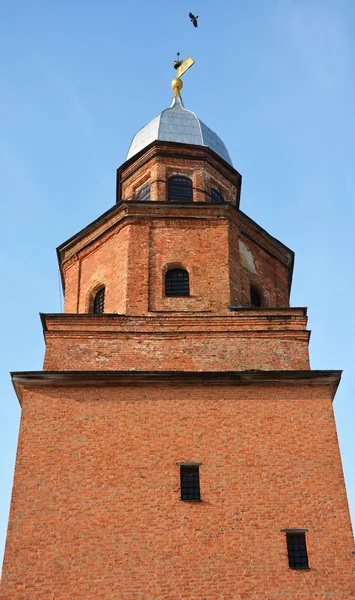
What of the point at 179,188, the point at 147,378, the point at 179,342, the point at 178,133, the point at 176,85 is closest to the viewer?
the point at 147,378

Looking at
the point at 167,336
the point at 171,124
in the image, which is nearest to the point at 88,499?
the point at 167,336

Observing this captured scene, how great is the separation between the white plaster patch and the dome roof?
157 inches

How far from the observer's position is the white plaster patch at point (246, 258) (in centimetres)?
1950

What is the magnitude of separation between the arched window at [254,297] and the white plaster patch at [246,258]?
0.42 metres

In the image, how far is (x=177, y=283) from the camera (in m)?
18.7

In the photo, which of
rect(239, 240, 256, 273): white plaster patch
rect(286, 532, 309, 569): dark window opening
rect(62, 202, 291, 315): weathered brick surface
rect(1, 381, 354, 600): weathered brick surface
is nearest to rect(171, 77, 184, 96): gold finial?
rect(62, 202, 291, 315): weathered brick surface

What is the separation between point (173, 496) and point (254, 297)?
19.5 feet

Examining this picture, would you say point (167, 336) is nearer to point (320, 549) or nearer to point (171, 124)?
point (320, 549)

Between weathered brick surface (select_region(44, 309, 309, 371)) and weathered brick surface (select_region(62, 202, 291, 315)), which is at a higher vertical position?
weathered brick surface (select_region(62, 202, 291, 315))

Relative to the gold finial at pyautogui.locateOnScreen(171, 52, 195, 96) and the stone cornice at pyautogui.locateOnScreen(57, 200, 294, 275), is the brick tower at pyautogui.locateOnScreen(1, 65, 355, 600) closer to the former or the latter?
the stone cornice at pyautogui.locateOnScreen(57, 200, 294, 275)

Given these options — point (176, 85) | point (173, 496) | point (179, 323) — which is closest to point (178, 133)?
point (176, 85)

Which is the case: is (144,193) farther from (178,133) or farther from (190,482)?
(190,482)

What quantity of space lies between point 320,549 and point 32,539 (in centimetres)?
479

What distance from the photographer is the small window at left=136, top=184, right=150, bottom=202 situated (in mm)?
21842
